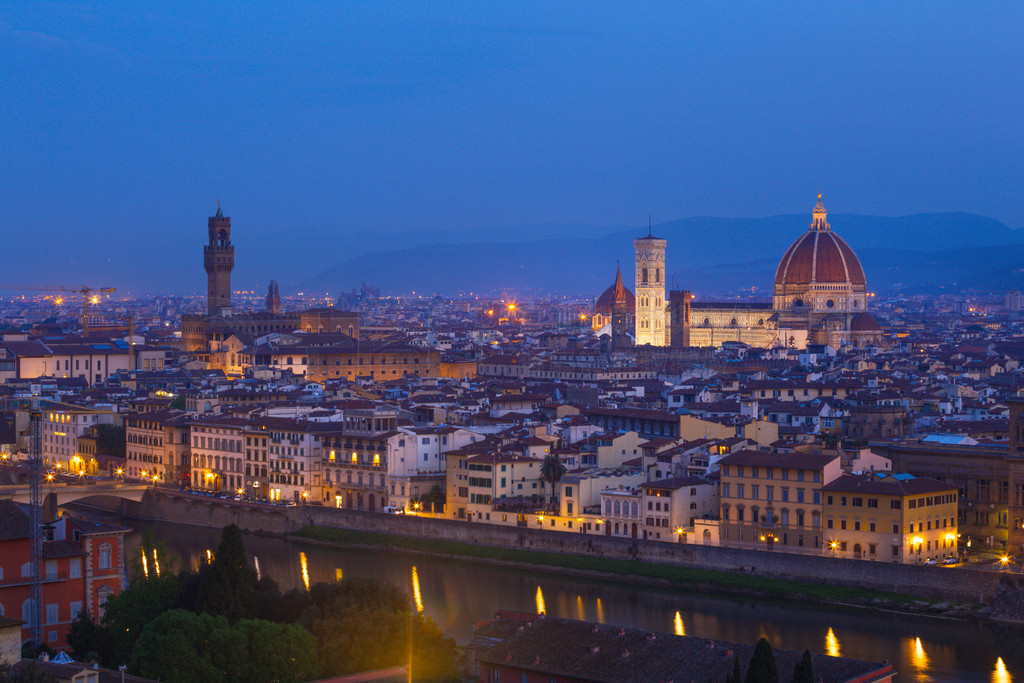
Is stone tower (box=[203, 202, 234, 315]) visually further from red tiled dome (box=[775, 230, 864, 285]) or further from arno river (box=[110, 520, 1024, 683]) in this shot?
arno river (box=[110, 520, 1024, 683])

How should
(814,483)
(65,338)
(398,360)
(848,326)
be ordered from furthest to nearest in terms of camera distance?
(848,326), (65,338), (398,360), (814,483)

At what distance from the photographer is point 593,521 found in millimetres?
34688

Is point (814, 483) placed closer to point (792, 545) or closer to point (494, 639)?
point (792, 545)

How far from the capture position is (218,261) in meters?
99.1

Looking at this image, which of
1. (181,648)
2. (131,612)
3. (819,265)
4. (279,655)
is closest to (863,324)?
(819,265)

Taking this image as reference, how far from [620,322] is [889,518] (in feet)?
235

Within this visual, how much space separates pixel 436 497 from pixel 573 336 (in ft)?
229

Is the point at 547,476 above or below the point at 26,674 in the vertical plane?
above

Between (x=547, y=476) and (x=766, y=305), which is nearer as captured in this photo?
(x=547, y=476)

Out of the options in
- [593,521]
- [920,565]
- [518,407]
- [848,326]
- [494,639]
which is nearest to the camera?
[494,639]

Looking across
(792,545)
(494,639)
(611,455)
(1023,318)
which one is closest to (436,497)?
(611,455)

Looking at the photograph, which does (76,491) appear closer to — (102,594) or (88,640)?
(102,594)

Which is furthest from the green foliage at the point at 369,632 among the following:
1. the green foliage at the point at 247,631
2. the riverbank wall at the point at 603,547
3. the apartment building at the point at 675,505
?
the apartment building at the point at 675,505

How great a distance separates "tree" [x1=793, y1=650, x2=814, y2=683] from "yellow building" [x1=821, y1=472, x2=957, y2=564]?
36.4ft
